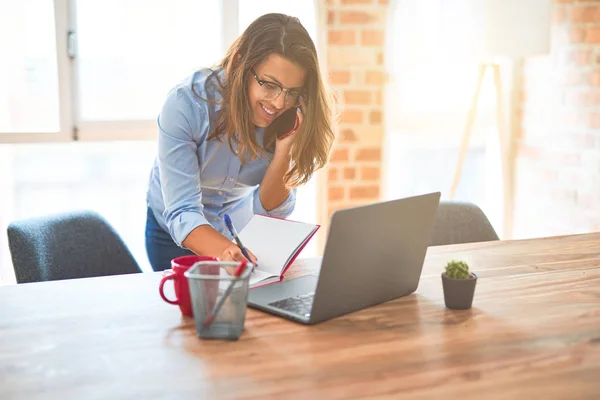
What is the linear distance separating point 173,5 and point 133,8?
167 mm

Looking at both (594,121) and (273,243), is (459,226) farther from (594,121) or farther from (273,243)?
(594,121)

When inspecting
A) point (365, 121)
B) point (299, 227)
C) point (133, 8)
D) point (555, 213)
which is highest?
point (133, 8)

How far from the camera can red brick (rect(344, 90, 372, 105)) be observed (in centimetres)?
324

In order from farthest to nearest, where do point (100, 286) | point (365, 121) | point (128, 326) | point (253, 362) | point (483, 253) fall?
point (365, 121), point (483, 253), point (100, 286), point (128, 326), point (253, 362)

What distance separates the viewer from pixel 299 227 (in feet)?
5.84

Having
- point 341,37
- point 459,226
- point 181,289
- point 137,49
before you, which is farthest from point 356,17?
point 181,289

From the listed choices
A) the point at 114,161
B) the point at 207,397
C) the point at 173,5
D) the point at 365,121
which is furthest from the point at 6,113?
the point at 207,397

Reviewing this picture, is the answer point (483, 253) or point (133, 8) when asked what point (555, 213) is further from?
point (133, 8)

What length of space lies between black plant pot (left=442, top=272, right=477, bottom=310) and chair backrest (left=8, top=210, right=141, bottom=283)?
3.52 feet

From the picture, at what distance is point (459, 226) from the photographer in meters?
2.43

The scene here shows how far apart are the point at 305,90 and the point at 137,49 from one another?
137 cm

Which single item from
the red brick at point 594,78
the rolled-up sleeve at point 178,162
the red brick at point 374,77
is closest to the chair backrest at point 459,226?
the rolled-up sleeve at point 178,162

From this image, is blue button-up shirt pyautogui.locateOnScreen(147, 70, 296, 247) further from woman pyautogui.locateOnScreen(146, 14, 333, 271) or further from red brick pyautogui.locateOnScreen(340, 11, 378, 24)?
red brick pyautogui.locateOnScreen(340, 11, 378, 24)

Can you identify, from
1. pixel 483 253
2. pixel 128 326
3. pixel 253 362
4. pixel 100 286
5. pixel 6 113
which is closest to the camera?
pixel 253 362
